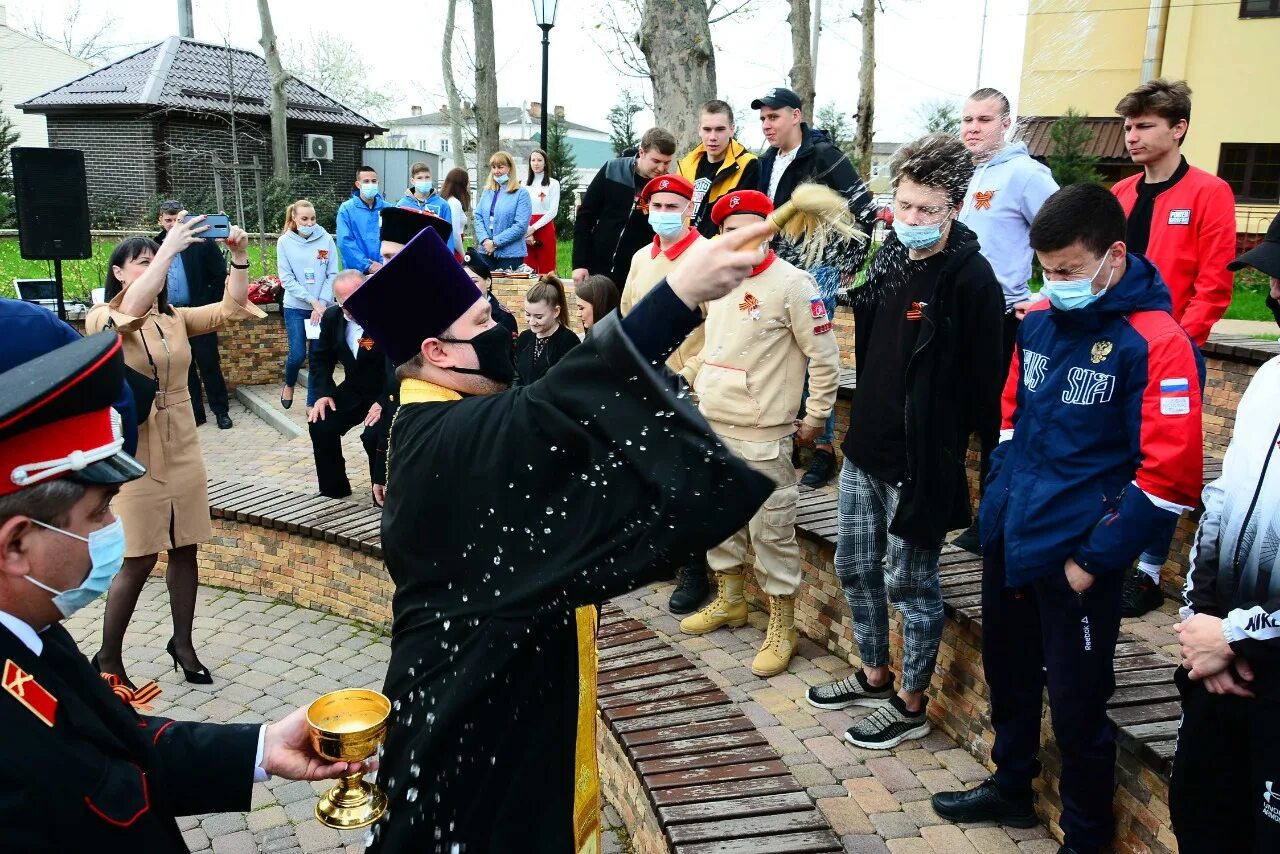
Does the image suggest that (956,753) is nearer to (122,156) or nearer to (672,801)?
(672,801)

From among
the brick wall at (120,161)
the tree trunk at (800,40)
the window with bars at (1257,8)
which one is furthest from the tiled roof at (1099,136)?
the brick wall at (120,161)

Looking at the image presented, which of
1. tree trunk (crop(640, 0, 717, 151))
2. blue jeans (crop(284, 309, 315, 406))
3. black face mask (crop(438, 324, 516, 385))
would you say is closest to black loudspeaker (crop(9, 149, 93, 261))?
blue jeans (crop(284, 309, 315, 406))

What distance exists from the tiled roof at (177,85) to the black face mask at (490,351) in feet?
89.6

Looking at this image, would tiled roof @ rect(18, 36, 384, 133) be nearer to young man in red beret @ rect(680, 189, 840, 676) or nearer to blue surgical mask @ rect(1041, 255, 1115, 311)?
young man in red beret @ rect(680, 189, 840, 676)

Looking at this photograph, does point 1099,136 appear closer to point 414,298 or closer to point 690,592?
point 690,592

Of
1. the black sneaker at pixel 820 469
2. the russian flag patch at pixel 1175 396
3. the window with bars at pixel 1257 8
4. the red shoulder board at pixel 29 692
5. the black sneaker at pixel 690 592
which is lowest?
the black sneaker at pixel 690 592

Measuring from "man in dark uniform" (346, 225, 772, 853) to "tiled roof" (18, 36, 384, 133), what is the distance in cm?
2732

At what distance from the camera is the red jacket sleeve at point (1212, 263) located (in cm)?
469

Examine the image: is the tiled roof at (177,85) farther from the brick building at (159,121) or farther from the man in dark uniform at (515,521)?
the man in dark uniform at (515,521)

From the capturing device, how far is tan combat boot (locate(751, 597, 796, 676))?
4898 mm

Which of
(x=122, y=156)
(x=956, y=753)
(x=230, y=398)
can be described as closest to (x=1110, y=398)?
(x=956, y=753)

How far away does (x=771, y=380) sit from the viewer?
4730mm

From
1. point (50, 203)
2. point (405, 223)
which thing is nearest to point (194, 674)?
point (405, 223)

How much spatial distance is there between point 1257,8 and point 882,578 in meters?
21.4
